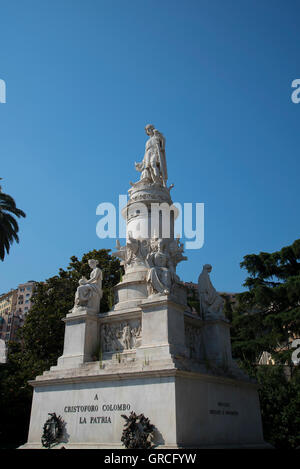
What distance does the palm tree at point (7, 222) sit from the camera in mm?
25359

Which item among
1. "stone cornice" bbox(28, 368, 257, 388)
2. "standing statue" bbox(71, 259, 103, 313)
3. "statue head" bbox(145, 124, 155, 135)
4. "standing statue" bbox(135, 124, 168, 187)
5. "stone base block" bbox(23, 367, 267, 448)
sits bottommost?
"stone base block" bbox(23, 367, 267, 448)

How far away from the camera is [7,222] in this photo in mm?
25531

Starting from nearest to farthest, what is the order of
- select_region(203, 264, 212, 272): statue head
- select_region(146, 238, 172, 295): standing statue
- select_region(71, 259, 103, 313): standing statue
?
select_region(146, 238, 172, 295): standing statue
select_region(71, 259, 103, 313): standing statue
select_region(203, 264, 212, 272): statue head

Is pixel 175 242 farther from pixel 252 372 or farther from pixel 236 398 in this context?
pixel 252 372

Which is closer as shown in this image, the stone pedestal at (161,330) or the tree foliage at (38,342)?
the stone pedestal at (161,330)

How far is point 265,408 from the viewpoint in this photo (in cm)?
1841

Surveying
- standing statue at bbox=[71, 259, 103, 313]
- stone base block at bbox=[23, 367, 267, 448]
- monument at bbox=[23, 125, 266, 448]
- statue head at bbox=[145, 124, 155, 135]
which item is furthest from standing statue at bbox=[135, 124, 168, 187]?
stone base block at bbox=[23, 367, 267, 448]

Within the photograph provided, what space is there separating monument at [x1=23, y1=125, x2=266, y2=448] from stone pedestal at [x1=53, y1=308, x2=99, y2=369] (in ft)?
0.11

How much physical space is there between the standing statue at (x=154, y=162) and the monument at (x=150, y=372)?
3.27 metres

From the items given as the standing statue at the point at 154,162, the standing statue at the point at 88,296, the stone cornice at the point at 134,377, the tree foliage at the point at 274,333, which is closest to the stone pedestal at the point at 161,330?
the stone cornice at the point at 134,377

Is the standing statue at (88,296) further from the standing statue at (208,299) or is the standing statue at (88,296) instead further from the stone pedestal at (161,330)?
the standing statue at (208,299)

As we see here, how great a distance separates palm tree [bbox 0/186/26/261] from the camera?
998 inches

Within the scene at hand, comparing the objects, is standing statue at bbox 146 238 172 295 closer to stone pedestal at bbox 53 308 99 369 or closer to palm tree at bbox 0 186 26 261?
stone pedestal at bbox 53 308 99 369

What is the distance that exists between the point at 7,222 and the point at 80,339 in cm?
1478
